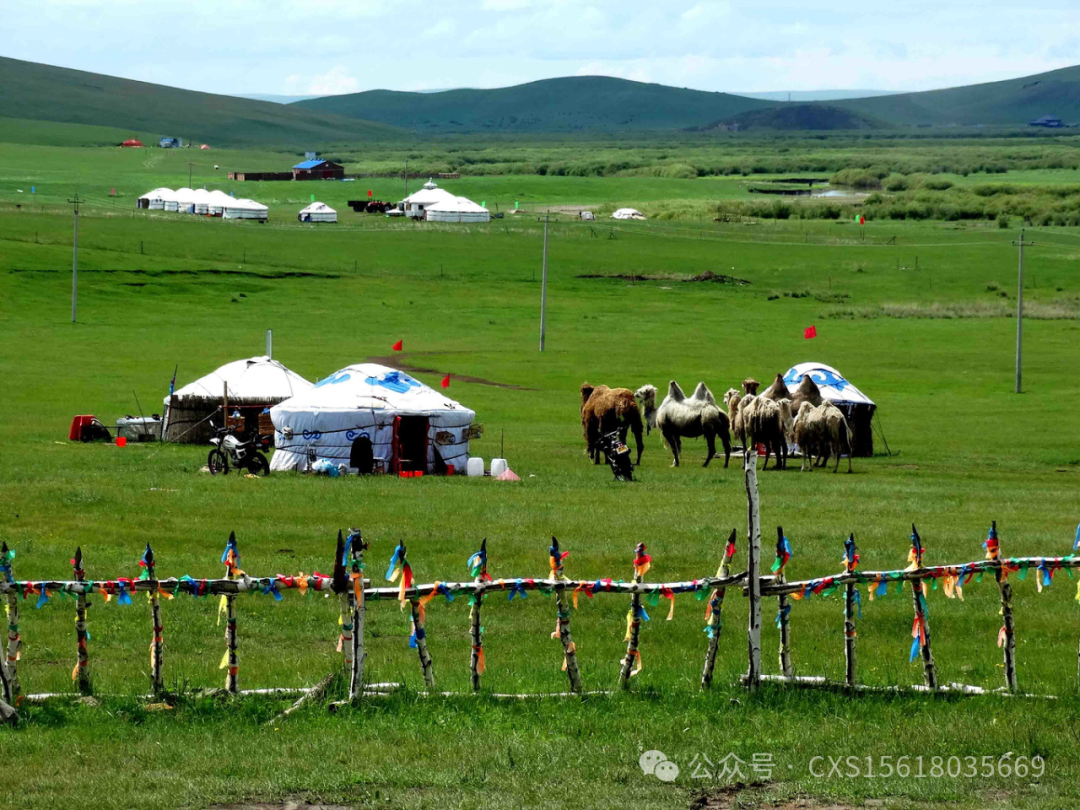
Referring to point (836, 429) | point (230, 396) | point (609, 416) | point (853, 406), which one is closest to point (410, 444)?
point (609, 416)

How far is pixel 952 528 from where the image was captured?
22.1 m

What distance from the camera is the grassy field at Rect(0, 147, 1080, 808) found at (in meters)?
9.55

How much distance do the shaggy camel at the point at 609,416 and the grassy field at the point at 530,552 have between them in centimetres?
76

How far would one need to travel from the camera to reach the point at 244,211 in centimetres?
11625

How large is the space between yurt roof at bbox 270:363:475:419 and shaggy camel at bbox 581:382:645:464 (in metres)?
3.13

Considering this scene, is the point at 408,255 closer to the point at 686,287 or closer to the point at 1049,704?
the point at 686,287

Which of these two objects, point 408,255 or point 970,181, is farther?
point 970,181

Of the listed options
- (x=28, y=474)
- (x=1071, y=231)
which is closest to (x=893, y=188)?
(x=1071, y=231)

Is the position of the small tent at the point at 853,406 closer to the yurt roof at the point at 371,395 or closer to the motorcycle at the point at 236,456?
the yurt roof at the point at 371,395

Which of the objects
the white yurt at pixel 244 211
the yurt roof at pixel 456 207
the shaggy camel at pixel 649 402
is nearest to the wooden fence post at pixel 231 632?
the shaggy camel at pixel 649 402

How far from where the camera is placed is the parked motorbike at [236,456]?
29.7 metres

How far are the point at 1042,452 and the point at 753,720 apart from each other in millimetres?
28370

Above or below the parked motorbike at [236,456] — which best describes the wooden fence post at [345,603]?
above

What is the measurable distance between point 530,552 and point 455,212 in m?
100
